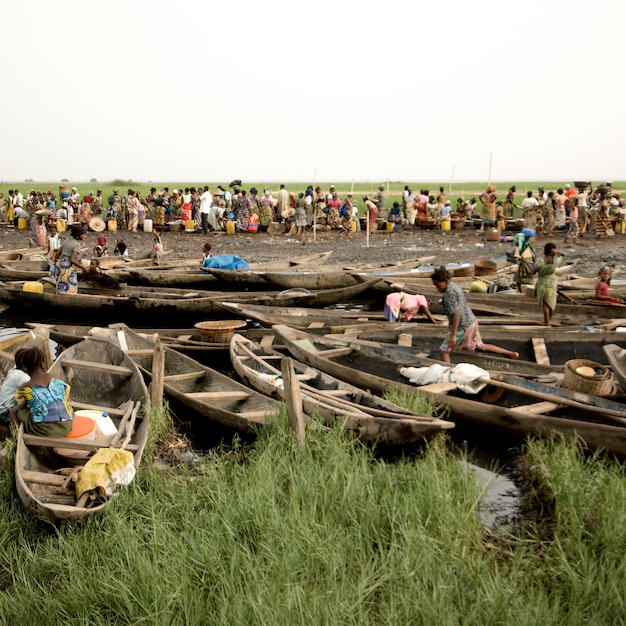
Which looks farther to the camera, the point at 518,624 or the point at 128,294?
the point at 128,294

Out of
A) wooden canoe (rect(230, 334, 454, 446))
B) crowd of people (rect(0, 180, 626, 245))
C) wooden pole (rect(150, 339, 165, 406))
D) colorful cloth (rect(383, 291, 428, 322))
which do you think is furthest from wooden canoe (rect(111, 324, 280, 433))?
crowd of people (rect(0, 180, 626, 245))

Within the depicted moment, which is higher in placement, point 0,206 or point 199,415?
point 0,206

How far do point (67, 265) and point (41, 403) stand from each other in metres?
6.09

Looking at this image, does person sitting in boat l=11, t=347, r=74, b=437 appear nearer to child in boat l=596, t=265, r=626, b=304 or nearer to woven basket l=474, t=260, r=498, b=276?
child in boat l=596, t=265, r=626, b=304

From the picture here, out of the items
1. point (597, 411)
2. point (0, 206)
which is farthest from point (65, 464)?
point (0, 206)

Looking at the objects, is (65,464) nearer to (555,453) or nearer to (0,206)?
(555,453)

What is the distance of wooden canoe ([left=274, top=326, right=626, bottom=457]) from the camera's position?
5223 mm

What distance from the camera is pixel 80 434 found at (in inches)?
211

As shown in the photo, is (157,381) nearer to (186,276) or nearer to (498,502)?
(498,502)

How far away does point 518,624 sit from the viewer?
3.19m

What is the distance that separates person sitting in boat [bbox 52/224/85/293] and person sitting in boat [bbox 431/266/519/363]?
5.86m

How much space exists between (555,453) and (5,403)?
4.73 m

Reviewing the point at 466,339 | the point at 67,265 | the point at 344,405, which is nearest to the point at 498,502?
the point at 344,405

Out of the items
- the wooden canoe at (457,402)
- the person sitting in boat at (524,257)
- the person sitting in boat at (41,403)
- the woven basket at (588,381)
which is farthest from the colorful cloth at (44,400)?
the person sitting in boat at (524,257)
